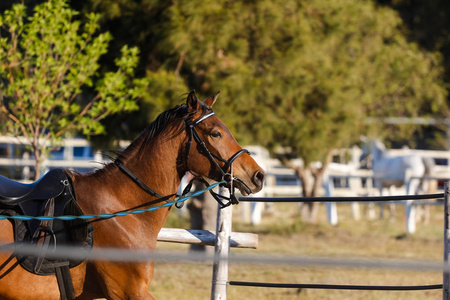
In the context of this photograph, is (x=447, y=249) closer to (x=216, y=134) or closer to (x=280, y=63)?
(x=216, y=134)

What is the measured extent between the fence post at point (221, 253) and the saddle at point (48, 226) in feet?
4.35

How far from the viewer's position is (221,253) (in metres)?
4.84

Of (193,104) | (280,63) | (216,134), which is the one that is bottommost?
(216,134)

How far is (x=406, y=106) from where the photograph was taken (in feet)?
53.9

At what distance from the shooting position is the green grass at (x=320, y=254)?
754 cm

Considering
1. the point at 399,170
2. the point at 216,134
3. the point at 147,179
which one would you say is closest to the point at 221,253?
the point at 147,179

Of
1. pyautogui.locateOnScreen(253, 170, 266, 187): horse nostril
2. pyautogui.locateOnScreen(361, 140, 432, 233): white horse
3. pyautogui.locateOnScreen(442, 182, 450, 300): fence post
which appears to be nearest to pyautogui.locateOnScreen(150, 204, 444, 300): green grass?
pyautogui.locateOnScreen(361, 140, 432, 233): white horse

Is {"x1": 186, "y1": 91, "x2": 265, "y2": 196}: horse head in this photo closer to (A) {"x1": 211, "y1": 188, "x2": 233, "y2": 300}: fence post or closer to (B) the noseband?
(B) the noseband

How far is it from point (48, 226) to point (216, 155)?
117 centimetres

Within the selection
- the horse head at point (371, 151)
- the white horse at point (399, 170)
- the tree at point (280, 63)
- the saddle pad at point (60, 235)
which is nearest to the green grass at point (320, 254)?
the white horse at point (399, 170)

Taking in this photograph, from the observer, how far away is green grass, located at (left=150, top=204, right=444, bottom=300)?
7.54m

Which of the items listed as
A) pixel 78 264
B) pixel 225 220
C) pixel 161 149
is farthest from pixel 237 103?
pixel 78 264

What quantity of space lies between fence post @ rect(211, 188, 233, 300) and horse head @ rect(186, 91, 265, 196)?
0.75 m

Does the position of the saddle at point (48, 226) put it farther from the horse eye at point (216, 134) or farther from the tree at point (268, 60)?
the tree at point (268, 60)
